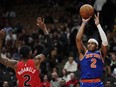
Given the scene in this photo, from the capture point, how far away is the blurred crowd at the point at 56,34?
14.8 meters

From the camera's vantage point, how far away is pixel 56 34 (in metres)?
19.7

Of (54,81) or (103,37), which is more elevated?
(103,37)


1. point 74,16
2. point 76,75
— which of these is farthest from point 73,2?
point 76,75

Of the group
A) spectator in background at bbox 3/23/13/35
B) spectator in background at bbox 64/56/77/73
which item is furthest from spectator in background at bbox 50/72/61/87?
spectator in background at bbox 3/23/13/35

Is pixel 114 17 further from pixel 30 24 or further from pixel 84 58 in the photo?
pixel 84 58

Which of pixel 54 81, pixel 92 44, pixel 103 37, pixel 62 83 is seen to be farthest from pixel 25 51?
pixel 54 81

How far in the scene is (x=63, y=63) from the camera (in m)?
17.5

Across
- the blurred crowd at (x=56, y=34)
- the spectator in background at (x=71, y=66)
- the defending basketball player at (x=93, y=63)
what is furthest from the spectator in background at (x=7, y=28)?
the defending basketball player at (x=93, y=63)

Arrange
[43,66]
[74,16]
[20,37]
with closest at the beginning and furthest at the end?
[43,66] → [20,37] → [74,16]

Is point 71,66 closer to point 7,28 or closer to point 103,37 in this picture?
point 7,28

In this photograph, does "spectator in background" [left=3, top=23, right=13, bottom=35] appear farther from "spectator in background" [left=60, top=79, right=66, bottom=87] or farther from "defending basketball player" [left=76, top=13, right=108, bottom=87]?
"defending basketball player" [left=76, top=13, right=108, bottom=87]

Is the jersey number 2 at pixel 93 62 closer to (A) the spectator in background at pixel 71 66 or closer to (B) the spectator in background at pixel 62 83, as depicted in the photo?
(B) the spectator in background at pixel 62 83

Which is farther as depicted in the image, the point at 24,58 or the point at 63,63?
the point at 63,63

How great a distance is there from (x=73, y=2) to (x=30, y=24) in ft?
9.35
